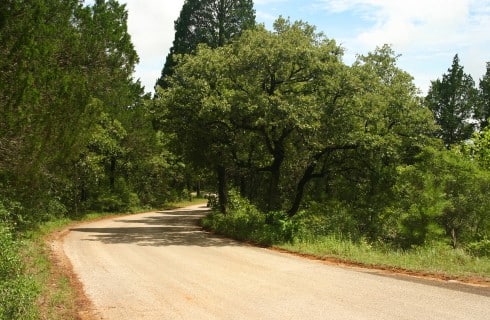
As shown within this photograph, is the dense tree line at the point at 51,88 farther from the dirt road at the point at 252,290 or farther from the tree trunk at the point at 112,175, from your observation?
the tree trunk at the point at 112,175

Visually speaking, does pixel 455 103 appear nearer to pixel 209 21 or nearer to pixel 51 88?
pixel 209 21

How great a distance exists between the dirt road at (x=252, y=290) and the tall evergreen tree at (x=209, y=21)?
33.8 meters

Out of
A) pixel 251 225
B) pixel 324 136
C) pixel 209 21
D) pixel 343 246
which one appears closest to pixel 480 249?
pixel 343 246

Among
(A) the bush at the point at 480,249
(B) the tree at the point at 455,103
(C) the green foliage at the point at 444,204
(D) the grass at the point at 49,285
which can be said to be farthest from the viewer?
(B) the tree at the point at 455,103

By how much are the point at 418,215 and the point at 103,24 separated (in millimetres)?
15828

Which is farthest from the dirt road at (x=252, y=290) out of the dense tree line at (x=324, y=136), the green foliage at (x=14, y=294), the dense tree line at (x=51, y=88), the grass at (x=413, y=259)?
the dense tree line at (x=324, y=136)

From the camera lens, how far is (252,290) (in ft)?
31.8

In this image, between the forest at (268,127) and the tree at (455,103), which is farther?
→ the tree at (455,103)

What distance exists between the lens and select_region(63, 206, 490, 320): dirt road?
25.9 ft

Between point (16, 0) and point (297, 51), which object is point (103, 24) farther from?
point (297, 51)

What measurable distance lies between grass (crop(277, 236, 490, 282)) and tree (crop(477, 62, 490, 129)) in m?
42.7

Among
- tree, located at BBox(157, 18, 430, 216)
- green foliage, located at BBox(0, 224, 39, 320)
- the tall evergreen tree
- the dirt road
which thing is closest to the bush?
the dirt road

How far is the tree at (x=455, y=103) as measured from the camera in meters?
51.7

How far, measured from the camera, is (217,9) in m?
46.3
